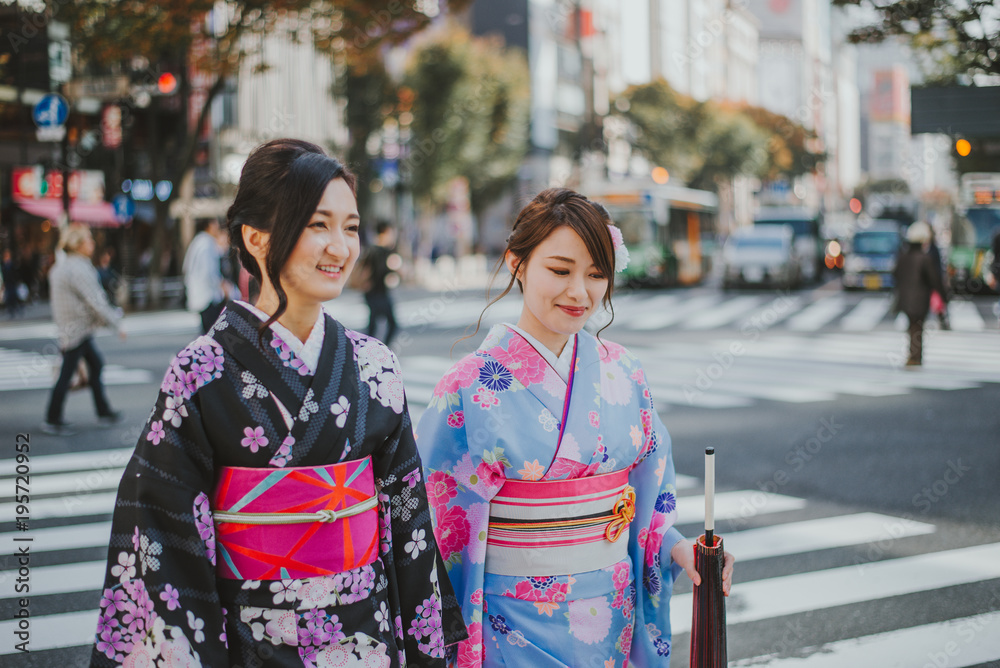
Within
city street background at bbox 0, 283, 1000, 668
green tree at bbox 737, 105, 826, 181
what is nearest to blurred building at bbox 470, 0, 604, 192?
green tree at bbox 737, 105, 826, 181

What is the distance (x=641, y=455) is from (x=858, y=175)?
474ft

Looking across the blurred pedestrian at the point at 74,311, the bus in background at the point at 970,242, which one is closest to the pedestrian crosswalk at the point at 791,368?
the blurred pedestrian at the point at 74,311

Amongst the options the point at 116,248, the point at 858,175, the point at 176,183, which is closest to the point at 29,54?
the point at 176,183

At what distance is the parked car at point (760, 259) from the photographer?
2452 cm

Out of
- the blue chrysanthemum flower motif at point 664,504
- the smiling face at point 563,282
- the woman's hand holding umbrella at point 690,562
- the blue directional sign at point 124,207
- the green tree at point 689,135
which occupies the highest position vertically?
the green tree at point 689,135

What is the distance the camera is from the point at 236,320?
1.76 meters

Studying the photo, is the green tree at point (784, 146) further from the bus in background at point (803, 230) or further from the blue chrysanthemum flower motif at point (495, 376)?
the blue chrysanthemum flower motif at point (495, 376)

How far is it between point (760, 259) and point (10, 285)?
17830 mm

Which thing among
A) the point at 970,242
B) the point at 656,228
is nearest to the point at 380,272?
the point at 656,228

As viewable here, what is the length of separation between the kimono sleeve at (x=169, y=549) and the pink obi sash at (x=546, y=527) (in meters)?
0.65

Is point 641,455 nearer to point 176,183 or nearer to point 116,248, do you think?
point 176,183

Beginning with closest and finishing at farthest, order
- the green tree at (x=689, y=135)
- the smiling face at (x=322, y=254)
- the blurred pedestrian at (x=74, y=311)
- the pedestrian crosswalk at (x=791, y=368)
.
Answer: the smiling face at (x=322, y=254), the blurred pedestrian at (x=74, y=311), the pedestrian crosswalk at (x=791, y=368), the green tree at (x=689, y=135)

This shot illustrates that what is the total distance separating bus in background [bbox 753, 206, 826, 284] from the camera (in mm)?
27984

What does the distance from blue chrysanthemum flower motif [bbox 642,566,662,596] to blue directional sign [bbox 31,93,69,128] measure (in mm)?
15414
